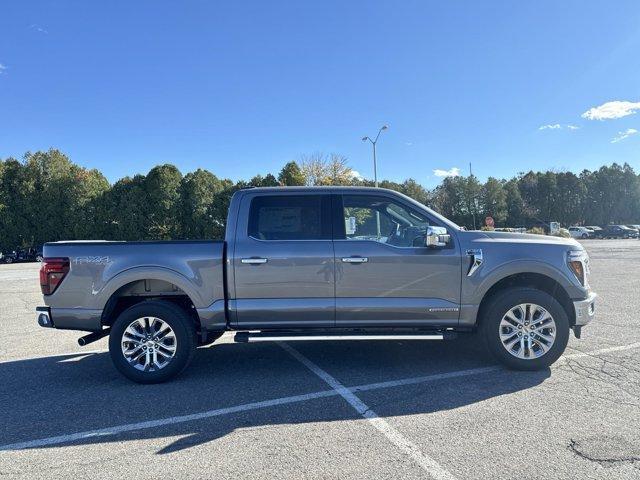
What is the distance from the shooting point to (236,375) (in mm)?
5035

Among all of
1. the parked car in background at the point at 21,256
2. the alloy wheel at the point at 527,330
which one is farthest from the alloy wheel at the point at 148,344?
the parked car in background at the point at 21,256

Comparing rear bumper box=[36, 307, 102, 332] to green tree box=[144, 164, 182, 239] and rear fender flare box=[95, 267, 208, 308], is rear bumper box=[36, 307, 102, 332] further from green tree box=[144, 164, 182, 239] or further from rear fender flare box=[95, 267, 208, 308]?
green tree box=[144, 164, 182, 239]

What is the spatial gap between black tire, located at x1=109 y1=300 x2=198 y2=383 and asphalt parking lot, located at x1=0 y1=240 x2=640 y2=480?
14 centimetres

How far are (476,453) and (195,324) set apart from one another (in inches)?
124

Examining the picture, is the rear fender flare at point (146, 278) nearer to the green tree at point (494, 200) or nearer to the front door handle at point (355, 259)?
the front door handle at point (355, 259)

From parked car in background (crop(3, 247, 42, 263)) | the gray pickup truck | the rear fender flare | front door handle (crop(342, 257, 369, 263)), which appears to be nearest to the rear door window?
the gray pickup truck

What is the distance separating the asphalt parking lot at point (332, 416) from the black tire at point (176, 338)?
0.47ft

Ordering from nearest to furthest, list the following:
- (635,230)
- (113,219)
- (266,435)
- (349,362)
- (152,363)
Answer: (266,435) → (152,363) → (349,362) → (113,219) → (635,230)

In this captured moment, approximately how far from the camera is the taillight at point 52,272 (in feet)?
15.7

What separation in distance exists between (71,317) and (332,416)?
9.82ft

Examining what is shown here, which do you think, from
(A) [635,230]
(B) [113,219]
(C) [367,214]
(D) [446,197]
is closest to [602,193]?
(A) [635,230]

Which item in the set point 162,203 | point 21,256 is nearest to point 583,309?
point 162,203

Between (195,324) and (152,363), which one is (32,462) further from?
(195,324)

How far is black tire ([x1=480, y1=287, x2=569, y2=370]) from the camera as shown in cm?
480
